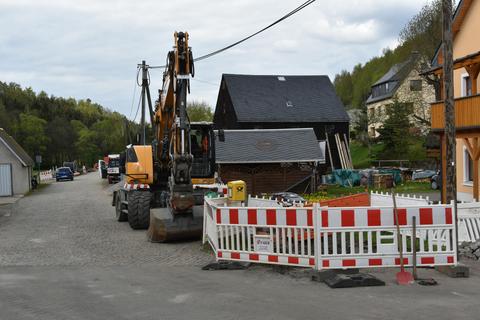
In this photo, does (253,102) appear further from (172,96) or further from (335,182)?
(172,96)

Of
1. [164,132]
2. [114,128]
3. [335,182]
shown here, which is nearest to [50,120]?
[114,128]

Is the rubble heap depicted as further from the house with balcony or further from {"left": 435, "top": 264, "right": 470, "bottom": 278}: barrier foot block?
the house with balcony

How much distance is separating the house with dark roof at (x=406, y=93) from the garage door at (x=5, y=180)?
26.5 metres

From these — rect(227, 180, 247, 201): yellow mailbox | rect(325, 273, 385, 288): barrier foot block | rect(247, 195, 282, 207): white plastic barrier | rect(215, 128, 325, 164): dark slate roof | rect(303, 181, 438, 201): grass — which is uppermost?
rect(215, 128, 325, 164): dark slate roof

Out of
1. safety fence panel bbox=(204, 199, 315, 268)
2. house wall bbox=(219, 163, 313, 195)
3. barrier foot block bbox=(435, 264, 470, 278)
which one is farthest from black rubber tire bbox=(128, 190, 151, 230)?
house wall bbox=(219, 163, 313, 195)

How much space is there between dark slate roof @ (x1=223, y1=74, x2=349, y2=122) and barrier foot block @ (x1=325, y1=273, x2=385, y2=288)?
38.4 metres

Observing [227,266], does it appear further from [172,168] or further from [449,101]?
[449,101]

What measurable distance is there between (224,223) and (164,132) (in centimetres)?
796

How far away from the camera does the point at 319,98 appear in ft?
167

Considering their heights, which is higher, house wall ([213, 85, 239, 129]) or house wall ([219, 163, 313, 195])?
house wall ([213, 85, 239, 129])

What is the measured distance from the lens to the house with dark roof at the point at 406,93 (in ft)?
155

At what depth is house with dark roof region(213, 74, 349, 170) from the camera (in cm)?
4803

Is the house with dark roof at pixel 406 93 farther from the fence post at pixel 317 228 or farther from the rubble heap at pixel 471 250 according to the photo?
the fence post at pixel 317 228

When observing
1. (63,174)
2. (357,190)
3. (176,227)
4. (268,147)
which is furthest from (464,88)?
(63,174)
